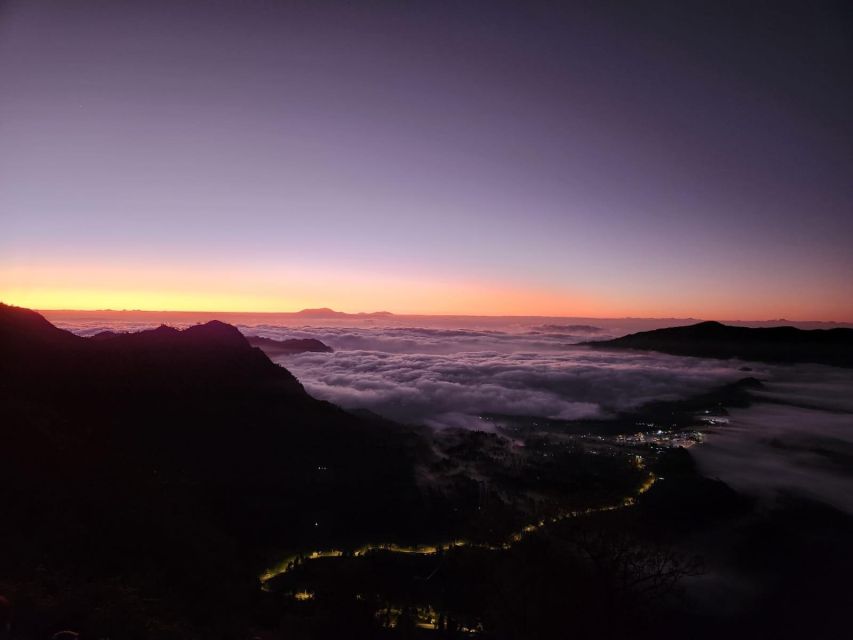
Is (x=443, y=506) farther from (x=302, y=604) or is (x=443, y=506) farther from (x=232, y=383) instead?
(x=232, y=383)

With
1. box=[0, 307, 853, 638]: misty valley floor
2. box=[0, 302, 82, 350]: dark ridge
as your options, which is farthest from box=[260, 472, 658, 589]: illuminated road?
box=[0, 302, 82, 350]: dark ridge

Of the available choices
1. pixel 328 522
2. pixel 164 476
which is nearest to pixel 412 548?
pixel 328 522

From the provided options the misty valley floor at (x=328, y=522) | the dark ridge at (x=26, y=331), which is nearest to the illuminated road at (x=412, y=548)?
the misty valley floor at (x=328, y=522)

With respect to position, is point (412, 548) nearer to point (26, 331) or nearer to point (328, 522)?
point (328, 522)

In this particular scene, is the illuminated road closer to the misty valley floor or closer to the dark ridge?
the misty valley floor

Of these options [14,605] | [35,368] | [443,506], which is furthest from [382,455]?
[14,605]

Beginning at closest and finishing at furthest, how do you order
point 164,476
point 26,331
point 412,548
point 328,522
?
point 164,476, point 26,331, point 412,548, point 328,522

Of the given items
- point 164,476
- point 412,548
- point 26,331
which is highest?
point 26,331

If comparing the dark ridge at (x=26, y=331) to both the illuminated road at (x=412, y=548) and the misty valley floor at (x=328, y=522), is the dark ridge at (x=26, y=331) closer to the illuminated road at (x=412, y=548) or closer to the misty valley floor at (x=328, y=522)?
the misty valley floor at (x=328, y=522)

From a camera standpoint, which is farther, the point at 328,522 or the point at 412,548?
the point at 328,522
